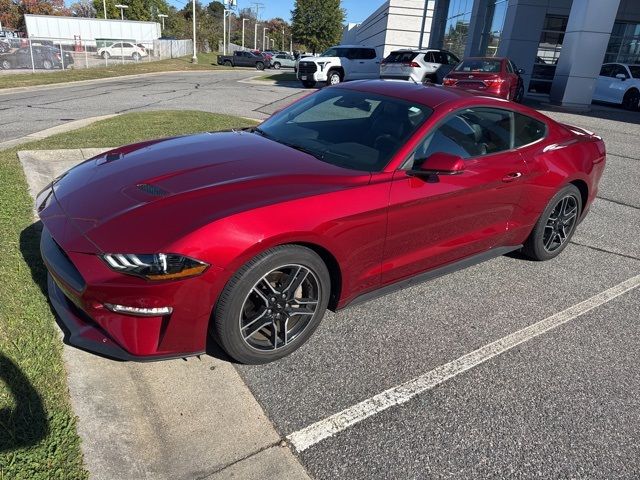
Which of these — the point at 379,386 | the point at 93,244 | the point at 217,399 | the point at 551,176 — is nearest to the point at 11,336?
the point at 93,244

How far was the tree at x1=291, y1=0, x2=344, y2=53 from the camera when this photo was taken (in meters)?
53.8

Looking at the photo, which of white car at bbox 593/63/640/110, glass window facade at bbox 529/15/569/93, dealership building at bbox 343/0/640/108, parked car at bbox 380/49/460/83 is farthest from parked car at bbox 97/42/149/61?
white car at bbox 593/63/640/110

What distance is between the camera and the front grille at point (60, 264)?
2.56 metres

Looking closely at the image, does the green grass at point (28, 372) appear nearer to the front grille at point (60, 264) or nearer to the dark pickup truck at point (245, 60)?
the front grille at point (60, 264)

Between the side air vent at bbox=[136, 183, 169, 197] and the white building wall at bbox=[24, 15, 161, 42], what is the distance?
55.4m

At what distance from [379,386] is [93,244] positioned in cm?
173

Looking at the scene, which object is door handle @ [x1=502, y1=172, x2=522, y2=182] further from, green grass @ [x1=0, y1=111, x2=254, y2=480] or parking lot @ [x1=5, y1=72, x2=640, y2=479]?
green grass @ [x1=0, y1=111, x2=254, y2=480]

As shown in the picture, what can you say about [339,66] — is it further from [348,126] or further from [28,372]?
[28,372]

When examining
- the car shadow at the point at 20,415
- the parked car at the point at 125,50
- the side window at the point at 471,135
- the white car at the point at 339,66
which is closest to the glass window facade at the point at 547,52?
the white car at the point at 339,66

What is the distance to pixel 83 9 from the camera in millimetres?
86000

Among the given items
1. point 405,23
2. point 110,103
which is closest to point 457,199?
point 110,103

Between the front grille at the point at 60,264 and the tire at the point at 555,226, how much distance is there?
3634 mm

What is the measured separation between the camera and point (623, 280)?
4402 millimetres

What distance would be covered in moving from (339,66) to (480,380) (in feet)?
68.3
